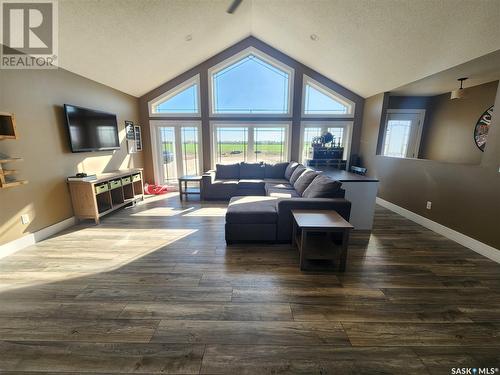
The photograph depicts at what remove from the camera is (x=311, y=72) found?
5.30 metres

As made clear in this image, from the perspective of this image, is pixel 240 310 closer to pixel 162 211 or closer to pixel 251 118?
pixel 162 211

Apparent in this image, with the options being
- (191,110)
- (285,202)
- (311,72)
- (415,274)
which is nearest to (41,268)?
(285,202)

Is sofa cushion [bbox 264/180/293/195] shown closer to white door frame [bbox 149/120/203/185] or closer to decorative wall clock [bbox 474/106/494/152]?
white door frame [bbox 149/120/203/185]

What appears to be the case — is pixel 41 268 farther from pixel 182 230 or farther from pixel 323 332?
pixel 323 332

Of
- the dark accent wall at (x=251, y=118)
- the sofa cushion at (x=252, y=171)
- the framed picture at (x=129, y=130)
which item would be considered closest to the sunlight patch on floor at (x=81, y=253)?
the sofa cushion at (x=252, y=171)

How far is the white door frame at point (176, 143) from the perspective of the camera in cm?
554

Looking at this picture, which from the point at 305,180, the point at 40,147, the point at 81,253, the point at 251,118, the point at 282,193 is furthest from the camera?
the point at 251,118

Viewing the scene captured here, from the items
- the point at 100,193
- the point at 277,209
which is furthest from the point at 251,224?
the point at 100,193

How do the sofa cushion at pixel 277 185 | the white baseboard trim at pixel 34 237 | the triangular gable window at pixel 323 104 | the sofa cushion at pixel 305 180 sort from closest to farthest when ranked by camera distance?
the white baseboard trim at pixel 34 237
the sofa cushion at pixel 305 180
the sofa cushion at pixel 277 185
the triangular gable window at pixel 323 104

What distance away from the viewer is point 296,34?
3967 mm

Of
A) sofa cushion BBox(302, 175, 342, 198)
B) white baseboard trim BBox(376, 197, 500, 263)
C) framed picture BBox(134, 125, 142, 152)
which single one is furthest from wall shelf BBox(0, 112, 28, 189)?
white baseboard trim BBox(376, 197, 500, 263)

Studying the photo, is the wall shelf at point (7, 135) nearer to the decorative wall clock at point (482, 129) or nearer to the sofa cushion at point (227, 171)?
the sofa cushion at point (227, 171)

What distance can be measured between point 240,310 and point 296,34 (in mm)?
4717

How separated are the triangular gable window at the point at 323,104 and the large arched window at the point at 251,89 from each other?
493 millimetres
